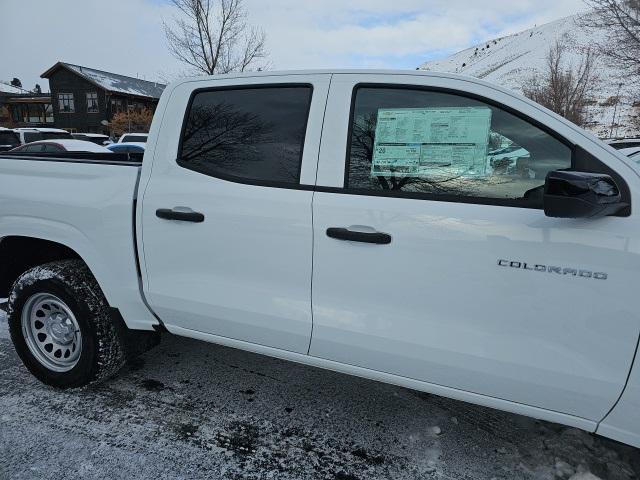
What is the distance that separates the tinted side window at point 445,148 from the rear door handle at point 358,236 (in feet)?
0.73

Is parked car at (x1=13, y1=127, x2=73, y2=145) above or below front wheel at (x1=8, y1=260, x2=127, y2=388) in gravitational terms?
above

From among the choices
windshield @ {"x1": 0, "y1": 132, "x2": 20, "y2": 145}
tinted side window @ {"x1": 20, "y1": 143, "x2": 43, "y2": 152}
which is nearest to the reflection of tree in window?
tinted side window @ {"x1": 20, "y1": 143, "x2": 43, "y2": 152}

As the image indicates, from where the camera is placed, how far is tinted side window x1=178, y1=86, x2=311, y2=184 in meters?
2.37

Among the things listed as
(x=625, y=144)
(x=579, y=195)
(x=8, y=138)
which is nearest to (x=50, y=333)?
(x=579, y=195)

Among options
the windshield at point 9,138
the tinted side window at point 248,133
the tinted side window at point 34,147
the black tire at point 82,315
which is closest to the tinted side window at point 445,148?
the tinted side window at point 248,133

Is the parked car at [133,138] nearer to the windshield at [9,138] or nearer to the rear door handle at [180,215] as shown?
the windshield at [9,138]

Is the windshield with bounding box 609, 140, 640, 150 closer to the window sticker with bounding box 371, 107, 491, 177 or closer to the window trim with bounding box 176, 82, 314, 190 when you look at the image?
the window sticker with bounding box 371, 107, 491, 177

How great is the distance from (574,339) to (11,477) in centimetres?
269

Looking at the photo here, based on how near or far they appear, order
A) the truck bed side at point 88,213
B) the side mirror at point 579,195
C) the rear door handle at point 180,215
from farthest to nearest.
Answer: the truck bed side at point 88,213, the rear door handle at point 180,215, the side mirror at point 579,195

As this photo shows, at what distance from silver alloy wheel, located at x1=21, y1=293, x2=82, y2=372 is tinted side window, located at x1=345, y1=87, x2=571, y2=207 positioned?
210 centimetres

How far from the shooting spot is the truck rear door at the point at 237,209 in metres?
2.31

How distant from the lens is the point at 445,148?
2107 millimetres

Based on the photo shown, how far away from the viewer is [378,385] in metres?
3.23

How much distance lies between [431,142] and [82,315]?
7.39 ft
